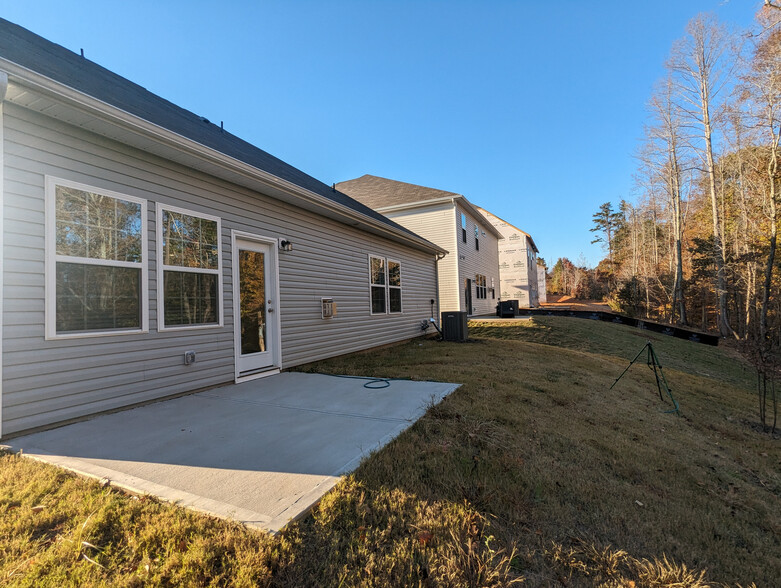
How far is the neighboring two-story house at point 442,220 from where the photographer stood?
47.5 ft

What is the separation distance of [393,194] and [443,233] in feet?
10.3

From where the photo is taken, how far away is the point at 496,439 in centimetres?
301

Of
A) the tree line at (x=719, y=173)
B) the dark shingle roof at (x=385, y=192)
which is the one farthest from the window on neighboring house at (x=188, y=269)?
the tree line at (x=719, y=173)

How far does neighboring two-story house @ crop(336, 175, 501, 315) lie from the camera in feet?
47.5

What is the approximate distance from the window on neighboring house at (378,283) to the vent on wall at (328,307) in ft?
6.18

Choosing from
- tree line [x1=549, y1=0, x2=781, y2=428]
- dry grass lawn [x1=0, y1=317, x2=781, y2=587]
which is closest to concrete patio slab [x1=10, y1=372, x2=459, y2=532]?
dry grass lawn [x1=0, y1=317, x2=781, y2=587]

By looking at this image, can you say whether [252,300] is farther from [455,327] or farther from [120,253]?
[455,327]

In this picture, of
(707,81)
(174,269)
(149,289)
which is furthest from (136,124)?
(707,81)

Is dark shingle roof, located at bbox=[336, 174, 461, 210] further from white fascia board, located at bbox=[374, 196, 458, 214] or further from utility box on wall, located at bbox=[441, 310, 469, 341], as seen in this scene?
utility box on wall, located at bbox=[441, 310, 469, 341]

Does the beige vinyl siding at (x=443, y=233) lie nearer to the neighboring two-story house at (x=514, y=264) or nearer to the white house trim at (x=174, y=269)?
the white house trim at (x=174, y=269)

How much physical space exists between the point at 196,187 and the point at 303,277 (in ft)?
7.59

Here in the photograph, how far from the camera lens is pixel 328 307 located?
6750 mm

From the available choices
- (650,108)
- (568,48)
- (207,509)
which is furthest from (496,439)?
(650,108)

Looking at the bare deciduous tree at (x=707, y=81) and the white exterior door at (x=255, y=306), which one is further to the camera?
the bare deciduous tree at (x=707, y=81)
